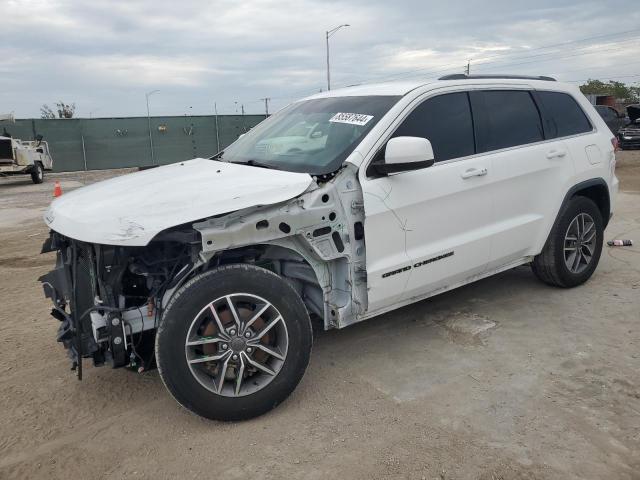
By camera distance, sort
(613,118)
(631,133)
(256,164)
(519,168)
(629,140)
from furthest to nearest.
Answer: (629,140)
(631,133)
(613,118)
(519,168)
(256,164)

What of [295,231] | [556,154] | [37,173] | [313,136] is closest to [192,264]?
[295,231]

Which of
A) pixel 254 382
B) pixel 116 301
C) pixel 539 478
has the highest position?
pixel 116 301

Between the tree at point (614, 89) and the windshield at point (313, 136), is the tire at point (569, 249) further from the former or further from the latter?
the tree at point (614, 89)

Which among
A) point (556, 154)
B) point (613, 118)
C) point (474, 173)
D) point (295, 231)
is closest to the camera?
point (295, 231)

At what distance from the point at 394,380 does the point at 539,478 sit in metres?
1.15

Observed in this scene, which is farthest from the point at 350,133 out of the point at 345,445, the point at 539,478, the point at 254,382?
the point at 539,478

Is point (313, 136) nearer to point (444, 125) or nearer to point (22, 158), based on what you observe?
point (444, 125)

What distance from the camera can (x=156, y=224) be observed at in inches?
110

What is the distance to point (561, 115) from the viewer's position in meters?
4.79

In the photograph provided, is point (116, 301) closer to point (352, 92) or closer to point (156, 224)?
point (156, 224)

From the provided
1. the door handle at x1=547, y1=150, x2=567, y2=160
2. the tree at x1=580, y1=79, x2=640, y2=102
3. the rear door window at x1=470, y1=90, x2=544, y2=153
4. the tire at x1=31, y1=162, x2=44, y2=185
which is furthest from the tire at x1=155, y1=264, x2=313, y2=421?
the tree at x1=580, y1=79, x2=640, y2=102

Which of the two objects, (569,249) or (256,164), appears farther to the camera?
(569,249)

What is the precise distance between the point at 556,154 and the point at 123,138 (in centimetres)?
2447

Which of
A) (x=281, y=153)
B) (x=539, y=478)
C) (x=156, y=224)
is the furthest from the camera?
(x=281, y=153)
